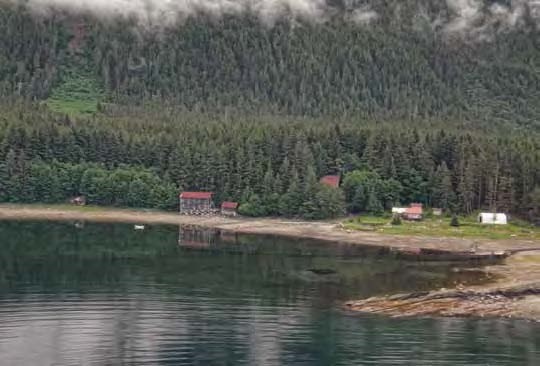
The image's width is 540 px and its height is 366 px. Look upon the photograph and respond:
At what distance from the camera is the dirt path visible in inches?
6201

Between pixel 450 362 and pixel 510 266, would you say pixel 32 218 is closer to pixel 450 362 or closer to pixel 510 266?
pixel 510 266

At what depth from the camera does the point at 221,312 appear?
99000 mm

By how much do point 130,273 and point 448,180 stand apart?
297 feet

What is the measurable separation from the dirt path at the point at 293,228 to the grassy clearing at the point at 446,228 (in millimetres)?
3791

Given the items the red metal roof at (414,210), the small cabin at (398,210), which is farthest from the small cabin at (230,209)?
the red metal roof at (414,210)

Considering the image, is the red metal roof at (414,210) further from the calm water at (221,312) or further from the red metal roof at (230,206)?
the calm water at (221,312)

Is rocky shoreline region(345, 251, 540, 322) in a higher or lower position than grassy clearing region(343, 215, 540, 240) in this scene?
lower

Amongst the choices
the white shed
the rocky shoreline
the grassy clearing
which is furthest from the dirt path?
the rocky shoreline

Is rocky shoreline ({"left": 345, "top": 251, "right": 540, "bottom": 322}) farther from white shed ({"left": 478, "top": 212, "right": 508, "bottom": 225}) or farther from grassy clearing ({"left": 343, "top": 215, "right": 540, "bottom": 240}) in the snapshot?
white shed ({"left": 478, "top": 212, "right": 508, "bottom": 225})

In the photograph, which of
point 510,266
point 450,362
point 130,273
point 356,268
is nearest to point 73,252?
point 130,273

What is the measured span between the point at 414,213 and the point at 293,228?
→ 2704 centimetres

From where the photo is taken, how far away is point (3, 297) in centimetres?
10400

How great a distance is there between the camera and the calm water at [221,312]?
8181cm

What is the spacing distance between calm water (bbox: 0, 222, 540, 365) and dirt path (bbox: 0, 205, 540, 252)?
49.5 feet
